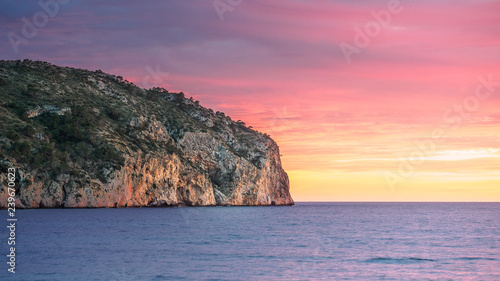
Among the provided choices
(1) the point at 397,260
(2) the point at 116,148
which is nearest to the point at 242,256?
(1) the point at 397,260

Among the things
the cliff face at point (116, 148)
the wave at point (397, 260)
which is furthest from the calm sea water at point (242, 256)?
the cliff face at point (116, 148)

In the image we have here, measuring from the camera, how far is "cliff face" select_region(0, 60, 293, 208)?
10400cm

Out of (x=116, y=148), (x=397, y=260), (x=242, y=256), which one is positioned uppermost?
(x=116, y=148)

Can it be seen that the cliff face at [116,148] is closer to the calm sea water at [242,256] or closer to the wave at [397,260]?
the calm sea water at [242,256]

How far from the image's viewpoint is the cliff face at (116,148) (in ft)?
341

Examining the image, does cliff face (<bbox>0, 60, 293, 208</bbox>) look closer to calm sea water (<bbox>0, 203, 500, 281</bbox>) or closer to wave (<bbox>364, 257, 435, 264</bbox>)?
calm sea water (<bbox>0, 203, 500, 281</bbox>)

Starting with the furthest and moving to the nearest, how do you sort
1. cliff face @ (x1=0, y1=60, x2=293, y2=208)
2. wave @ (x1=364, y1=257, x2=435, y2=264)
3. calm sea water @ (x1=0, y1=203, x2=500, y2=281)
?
cliff face @ (x1=0, y1=60, x2=293, y2=208) → wave @ (x1=364, y1=257, x2=435, y2=264) → calm sea water @ (x1=0, y1=203, x2=500, y2=281)

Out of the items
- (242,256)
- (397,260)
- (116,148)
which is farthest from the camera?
(116,148)

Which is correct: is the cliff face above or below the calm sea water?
above

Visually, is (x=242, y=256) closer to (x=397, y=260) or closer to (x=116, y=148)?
(x=397, y=260)

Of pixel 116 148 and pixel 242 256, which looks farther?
pixel 116 148

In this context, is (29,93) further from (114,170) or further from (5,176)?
(5,176)

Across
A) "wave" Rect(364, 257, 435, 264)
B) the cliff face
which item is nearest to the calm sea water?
"wave" Rect(364, 257, 435, 264)

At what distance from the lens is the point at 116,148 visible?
4697 inches
